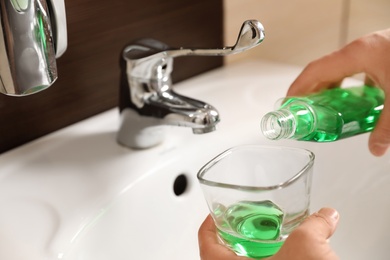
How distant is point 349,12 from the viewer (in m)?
0.79

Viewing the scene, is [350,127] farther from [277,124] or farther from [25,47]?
[25,47]

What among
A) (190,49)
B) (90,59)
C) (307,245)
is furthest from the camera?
(90,59)

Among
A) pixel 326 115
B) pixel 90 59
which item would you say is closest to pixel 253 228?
pixel 326 115

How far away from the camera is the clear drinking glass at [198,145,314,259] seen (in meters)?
0.41

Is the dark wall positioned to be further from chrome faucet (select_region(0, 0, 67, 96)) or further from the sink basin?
chrome faucet (select_region(0, 0, 67, 96))

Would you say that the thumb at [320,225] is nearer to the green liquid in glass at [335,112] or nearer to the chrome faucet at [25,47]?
the green liquid in glass at [335,112]

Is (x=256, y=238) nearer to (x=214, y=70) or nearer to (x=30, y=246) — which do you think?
(x=30, y=246)

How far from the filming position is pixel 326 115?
50 cm

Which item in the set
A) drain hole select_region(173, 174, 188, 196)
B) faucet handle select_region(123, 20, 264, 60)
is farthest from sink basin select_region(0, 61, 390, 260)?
faucet handle select_region(123, 20, 264, 60)

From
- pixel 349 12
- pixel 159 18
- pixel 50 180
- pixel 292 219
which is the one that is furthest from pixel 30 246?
pixel 349 12

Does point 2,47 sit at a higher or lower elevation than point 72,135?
higher

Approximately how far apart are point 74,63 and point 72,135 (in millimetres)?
76

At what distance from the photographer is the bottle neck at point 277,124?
448 mm

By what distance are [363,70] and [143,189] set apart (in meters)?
0.24
